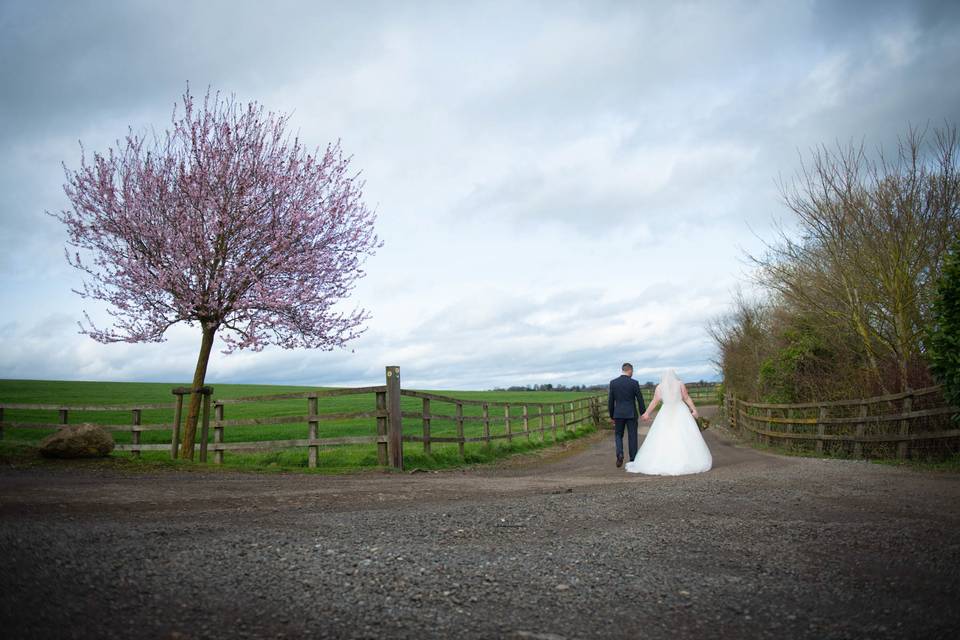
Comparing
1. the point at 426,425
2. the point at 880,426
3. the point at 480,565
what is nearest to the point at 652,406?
the point at 426,425

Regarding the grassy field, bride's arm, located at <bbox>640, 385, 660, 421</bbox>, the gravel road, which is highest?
bride's arm, located at <bbox>640, 385, 660, 421</bbox>

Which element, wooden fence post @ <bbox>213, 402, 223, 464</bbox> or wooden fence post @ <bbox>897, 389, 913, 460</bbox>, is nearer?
wooden fence post @ <bbox>897, 389, 913, 460</bbox>

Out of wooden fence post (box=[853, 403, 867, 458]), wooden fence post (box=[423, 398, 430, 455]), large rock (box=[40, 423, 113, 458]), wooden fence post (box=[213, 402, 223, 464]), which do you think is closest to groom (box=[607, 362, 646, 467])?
wooden fence post (box=[423, 398, 430, 455])

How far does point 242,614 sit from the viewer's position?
11.5ft

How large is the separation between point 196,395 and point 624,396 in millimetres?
10011

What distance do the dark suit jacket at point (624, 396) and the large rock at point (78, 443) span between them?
35.4 ft

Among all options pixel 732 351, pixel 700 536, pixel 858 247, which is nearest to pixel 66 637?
pixel 700 536

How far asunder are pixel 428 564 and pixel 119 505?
4399 millimetres

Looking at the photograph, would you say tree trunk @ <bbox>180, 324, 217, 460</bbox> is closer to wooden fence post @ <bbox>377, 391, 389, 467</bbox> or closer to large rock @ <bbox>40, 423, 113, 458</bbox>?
large rock @ <bbox>40, 423, 113, 458</bbox>

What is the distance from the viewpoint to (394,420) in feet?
42.2

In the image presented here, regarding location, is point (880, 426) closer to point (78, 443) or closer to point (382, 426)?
point (382, 426)

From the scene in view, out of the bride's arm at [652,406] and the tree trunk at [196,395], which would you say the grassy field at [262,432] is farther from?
the bride's arm at [652,406]

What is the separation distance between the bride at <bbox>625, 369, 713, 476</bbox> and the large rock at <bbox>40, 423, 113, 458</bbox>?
10.9 m

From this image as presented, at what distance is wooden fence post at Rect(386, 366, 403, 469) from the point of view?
1283 cm
